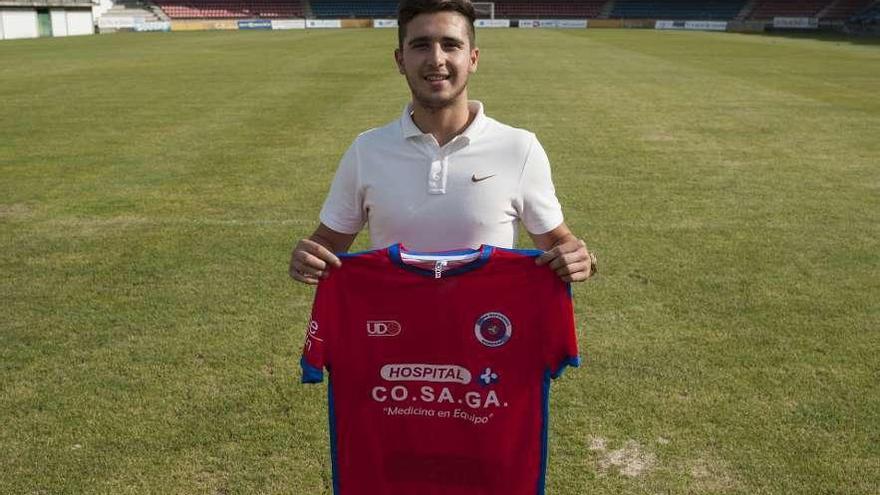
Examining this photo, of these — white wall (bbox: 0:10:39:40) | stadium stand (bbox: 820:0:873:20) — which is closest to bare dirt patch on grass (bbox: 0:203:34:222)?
white wall (bbox: 0:10:39:40)

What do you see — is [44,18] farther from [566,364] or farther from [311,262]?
[566,364]

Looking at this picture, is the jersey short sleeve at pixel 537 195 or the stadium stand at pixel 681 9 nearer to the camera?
the jersey short sleeve at pixel 537 195

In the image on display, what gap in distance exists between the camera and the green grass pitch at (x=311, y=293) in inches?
161

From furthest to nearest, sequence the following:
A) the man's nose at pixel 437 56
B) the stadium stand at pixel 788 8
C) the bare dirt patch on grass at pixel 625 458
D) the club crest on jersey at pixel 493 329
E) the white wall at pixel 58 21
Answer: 1. the stadium stand at pixel 788 8
2. the white wall at pixel 58 21
3. the bare dirt patch on grass at pixel 625 458
4. the club crest on jersey at pixel 493 329
5. the man's nose at pixel 437 56

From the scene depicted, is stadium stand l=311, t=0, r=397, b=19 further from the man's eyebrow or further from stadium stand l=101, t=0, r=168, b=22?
the man's eyebrow

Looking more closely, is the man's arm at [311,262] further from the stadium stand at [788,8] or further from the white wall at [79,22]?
the stadium stand at [788,8]

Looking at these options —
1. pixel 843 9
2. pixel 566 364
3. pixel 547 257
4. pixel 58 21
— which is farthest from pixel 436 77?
pixel 843 9

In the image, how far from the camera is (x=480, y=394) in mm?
2609

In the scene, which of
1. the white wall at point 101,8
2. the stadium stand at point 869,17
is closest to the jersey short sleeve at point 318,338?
the stadium stand at point 869,17

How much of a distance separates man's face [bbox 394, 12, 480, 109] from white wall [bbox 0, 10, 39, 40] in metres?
49.2

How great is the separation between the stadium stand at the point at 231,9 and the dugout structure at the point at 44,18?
7.79 meters

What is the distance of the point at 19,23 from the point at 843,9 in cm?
5482

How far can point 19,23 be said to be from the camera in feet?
149

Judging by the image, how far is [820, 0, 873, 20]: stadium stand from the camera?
56.3m
